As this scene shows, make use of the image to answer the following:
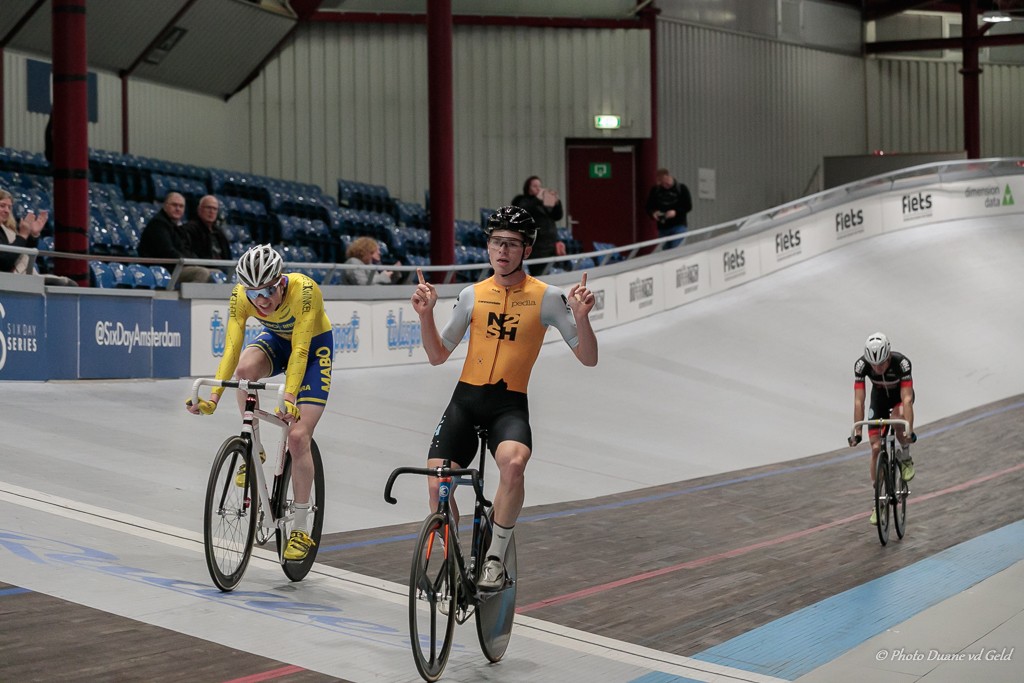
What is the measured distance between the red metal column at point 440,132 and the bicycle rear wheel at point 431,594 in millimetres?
12491

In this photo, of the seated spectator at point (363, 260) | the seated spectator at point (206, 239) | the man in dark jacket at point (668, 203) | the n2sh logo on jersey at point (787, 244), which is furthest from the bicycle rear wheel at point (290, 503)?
the n2sh logo on jersey at point (787, 244)

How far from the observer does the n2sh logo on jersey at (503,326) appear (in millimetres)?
4738

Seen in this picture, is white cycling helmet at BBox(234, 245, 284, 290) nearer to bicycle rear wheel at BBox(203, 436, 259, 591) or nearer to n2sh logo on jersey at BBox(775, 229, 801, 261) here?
bicycle rear wheel at BBox(203, 436, 259, 591)

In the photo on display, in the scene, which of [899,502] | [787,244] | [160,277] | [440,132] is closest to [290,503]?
[899,502]

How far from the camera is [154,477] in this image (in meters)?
7.58

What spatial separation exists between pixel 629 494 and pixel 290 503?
3884 mm

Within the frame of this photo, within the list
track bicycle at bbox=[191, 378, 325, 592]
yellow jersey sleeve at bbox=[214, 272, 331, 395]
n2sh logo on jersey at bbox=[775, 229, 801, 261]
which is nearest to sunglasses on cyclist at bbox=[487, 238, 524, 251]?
yellow jersey sleeve at bbox=[214, 272, 331, 395]

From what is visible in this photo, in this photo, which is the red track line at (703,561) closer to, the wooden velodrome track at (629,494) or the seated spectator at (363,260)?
the wooden velodrome track at (629,494)

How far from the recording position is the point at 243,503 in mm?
5414

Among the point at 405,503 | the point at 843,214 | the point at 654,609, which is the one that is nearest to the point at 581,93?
the point at 843,214

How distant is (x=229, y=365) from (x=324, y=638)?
1281mm

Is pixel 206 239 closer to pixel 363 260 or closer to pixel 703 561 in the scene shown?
pixel 363 260

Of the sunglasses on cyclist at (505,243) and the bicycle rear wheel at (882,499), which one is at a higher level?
the sunglasses on cyclist at (505,243)

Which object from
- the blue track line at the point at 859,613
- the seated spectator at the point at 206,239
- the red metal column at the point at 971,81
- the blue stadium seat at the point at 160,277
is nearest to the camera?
the blue track line at the point at 859,613
